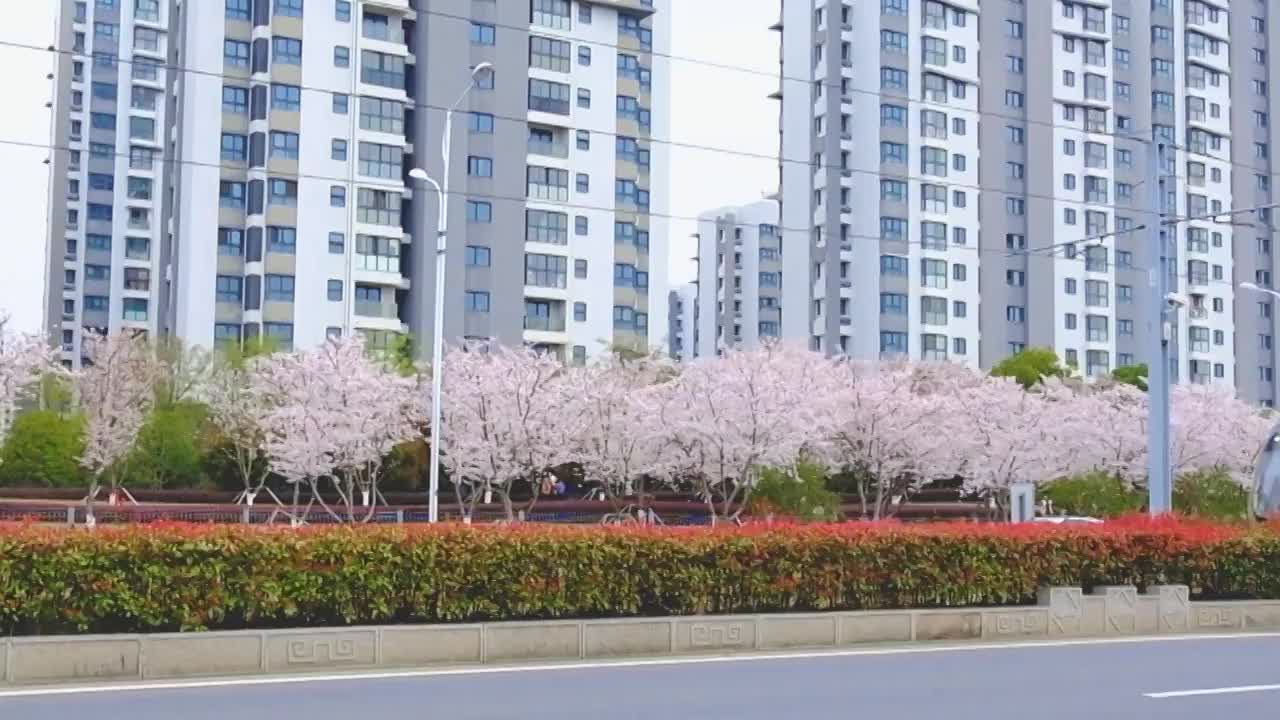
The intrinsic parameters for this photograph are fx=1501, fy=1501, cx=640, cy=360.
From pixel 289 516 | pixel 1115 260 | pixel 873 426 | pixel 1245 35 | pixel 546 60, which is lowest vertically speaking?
pixel 289 516

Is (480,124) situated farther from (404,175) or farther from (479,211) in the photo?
(404,175)

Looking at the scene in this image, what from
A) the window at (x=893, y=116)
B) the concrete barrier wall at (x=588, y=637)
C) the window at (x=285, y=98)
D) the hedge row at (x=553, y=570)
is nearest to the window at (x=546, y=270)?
the window at (x=285, y=98)

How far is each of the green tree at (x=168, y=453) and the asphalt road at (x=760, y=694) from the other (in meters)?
41.7

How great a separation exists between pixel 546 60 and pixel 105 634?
199ft

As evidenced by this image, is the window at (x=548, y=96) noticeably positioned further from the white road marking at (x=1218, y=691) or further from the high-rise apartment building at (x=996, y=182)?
the white road marking at (x=1218, y=691)

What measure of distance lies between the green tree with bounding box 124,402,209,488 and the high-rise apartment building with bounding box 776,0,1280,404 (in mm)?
37515

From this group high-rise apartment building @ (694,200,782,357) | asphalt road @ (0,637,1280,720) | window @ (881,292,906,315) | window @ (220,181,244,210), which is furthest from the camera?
high-rise apartment building @ (694,200,782,357)

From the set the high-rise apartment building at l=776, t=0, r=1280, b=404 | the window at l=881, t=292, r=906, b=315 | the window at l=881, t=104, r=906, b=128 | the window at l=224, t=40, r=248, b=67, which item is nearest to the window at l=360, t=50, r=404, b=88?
the window at l=224, t=40, r=248, b=67

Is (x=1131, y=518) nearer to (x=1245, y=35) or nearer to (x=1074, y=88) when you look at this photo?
(x=1074, y=88)

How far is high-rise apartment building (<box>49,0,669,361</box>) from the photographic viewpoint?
66.0 meters

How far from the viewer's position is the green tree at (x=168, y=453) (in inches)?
2083

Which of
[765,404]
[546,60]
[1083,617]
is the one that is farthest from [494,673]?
[546,60]

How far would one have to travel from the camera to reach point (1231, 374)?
9075 cm

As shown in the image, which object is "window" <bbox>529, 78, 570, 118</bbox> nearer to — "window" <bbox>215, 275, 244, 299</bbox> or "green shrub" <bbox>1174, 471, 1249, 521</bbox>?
"window" <bbox>215, 275, 244, 299</bbox>
